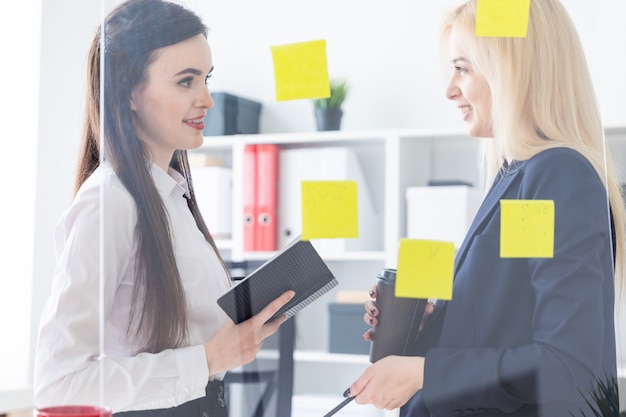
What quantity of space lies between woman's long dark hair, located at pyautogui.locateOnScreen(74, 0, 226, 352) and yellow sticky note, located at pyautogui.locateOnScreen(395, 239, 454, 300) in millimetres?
278

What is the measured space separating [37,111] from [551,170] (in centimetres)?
254

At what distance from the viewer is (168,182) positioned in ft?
3.56

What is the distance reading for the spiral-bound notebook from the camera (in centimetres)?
102

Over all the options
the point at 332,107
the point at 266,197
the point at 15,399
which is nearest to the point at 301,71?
the point at 332,107

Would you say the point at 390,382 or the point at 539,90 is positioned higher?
the point at 539,90

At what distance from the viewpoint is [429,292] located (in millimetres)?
997

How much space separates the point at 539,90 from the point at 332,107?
0.94 ft

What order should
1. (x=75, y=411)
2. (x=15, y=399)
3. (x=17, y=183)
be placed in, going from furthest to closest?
(x=17, y=183) < (x=15, y=399) < (x=75, y=411)

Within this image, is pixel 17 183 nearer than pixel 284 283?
No

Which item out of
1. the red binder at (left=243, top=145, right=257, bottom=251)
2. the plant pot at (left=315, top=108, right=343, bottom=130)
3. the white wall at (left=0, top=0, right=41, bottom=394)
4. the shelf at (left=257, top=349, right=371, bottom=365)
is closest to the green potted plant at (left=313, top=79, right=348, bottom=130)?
the plant pot at (left=315, top=108, right=343, bottom=130)

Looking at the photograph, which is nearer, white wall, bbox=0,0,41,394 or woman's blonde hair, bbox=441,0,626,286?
woman's blonde hair, bbox=441,0,626,286

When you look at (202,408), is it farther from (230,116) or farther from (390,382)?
(230,116)

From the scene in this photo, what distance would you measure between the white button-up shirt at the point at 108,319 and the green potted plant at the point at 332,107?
0.84 feet

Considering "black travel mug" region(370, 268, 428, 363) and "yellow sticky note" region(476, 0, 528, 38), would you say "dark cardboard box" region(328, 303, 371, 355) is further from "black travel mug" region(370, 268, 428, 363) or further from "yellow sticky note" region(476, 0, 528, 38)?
"yellow sticky note" region(476, 0, 528, 38)
